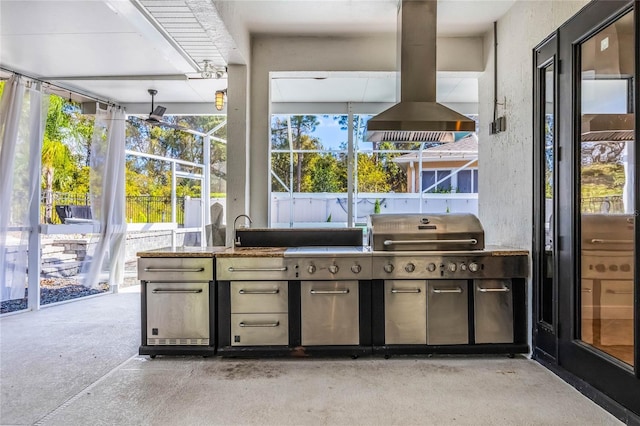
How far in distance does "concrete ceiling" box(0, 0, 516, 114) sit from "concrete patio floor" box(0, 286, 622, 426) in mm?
2645

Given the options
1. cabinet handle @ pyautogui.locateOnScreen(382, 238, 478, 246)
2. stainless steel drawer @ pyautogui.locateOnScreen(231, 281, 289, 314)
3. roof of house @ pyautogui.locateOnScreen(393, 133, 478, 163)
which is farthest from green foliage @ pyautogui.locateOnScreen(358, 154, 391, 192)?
stainless steel drawer @ pyautogui.locateOnScreen(231, 281, 289, 314)

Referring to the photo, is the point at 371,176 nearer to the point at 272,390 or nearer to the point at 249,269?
the point at 249,269

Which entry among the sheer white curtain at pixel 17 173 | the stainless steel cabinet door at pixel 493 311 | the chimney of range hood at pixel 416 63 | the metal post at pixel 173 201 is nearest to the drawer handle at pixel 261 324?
the stainless steel cabinet door at pixel 493 311

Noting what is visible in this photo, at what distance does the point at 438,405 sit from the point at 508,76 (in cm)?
289

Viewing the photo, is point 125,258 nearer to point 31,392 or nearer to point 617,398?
point 31,392

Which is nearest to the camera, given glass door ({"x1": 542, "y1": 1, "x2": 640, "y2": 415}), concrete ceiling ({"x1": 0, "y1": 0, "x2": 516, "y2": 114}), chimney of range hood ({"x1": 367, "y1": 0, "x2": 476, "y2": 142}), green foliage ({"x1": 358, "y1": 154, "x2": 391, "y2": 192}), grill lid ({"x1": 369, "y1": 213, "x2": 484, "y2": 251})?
glass door ({"x1": 542, "y1": 1, "x2": 640, "y2": 415})

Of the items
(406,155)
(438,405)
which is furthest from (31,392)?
(406,155)

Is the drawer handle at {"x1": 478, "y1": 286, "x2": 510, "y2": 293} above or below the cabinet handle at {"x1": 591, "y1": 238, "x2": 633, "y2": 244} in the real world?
below

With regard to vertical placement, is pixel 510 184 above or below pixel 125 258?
above

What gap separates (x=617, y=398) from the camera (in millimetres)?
2211

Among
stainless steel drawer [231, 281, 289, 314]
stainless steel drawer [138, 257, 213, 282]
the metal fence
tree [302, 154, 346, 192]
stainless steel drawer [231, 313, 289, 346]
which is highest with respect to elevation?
tree [302, 154, 346, 192]

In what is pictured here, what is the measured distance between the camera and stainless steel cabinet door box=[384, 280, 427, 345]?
10.3 feet

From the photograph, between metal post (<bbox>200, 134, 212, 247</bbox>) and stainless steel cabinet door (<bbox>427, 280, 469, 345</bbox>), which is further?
metal post (<bbox>200, 134, 212, 247</bbox>)

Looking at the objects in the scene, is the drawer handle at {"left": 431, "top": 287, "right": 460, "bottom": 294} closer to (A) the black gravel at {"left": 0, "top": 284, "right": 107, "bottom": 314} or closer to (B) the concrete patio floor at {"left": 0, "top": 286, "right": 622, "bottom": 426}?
(B) the concrete patio floor at {"left": 0, "top": 286, "right": 622, "bottom": 426}
